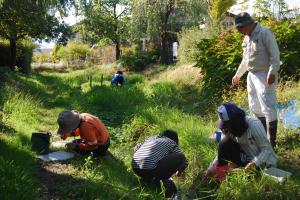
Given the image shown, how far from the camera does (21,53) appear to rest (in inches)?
879

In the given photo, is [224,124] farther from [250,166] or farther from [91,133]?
[91,133]

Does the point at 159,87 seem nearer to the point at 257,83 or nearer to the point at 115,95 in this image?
the point at 115,95

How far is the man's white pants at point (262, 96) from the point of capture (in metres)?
5.53

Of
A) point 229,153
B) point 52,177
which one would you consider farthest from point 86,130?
point 229,153

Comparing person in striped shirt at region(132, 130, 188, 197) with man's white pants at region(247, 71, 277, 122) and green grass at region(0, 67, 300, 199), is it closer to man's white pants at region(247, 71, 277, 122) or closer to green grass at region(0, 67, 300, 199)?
green grass at region(0, 67, 300, 199)

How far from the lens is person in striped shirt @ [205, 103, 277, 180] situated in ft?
14.7

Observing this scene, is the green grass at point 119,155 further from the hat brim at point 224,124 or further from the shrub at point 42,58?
the shrub at point 42,58

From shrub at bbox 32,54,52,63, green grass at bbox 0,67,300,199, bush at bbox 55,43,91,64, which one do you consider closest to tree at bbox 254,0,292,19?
green grass at bbox 0,67,300,199

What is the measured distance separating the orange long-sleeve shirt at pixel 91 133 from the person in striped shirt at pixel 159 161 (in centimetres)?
93

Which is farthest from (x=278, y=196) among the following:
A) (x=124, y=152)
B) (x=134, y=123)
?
(x=134, y=123)

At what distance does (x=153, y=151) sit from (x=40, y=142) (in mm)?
2044

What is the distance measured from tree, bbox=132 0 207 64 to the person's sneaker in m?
19.8

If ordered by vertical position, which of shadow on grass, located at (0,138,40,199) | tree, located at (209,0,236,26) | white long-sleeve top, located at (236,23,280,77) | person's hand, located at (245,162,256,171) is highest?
tree, located at (209,0,236,26)

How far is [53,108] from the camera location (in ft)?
35.1
